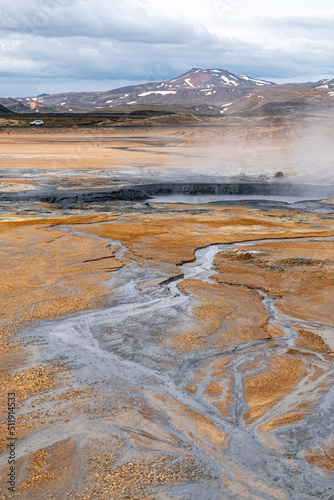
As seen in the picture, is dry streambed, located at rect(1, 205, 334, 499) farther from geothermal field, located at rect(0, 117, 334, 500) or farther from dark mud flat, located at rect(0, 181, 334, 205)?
dark mud flat, located at rect(0, 181, 334, 205)

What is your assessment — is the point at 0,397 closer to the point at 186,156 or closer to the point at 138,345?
the point at 138,345

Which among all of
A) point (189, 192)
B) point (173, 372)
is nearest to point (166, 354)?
point (173, 372)

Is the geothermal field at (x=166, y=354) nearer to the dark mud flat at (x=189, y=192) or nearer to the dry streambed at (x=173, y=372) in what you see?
the dry streambed at (x=173, y=372)

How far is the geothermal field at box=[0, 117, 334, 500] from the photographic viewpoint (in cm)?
515

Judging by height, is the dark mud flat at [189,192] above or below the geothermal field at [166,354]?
above

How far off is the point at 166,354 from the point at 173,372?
1.70 ft

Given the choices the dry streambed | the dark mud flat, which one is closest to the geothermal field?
the dry streambed

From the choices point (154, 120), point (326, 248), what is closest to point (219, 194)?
point (326, 248)

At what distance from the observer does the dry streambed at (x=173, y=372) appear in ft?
16.8

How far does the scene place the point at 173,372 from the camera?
7.16 meters

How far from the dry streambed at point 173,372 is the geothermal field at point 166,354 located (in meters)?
0.02

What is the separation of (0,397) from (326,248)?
30.9ft

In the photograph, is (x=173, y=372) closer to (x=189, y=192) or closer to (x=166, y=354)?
(x=166, y=354)

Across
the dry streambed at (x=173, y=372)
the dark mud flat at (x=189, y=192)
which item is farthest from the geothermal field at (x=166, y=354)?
the dark mud flat at (x=189, y=192)
